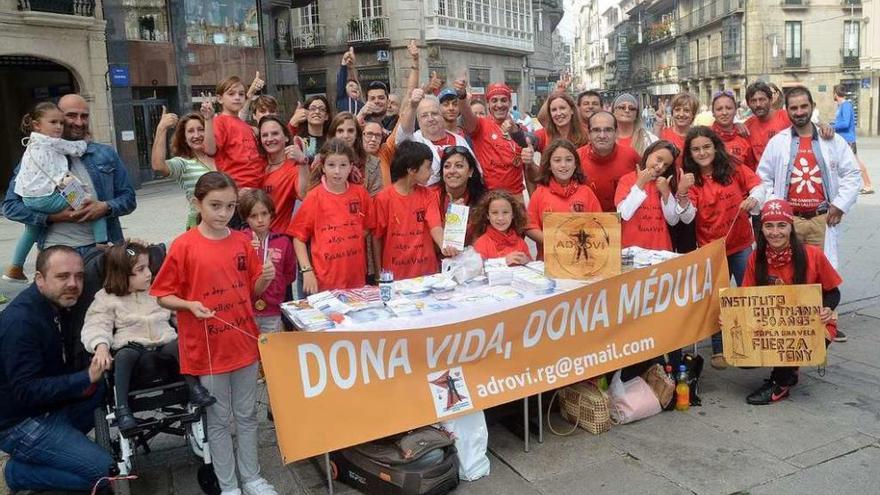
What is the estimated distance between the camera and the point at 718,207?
530 centimetres

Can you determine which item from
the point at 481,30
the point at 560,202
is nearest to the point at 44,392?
the point at 560,202

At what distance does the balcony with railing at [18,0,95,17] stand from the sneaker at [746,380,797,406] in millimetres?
17879

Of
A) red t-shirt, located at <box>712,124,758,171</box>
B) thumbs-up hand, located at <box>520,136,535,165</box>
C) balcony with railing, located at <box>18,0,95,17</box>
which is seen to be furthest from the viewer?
balcony with railing, located at <box>18,0,95,17</box>

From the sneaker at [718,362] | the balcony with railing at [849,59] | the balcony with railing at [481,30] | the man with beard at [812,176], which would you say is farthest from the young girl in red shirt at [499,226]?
the balcony with railing at [849,59]

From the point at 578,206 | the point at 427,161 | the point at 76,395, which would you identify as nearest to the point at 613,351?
the point at 578,206

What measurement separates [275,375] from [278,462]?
3.25ft

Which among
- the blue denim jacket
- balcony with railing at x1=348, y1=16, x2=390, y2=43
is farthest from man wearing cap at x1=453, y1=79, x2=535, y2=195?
balcony with railing at x1=348, y1=16, x2=390, y2=43

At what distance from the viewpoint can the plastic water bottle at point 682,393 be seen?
464cm

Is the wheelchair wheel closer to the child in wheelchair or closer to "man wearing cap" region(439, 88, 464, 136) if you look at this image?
the child in wheelchair

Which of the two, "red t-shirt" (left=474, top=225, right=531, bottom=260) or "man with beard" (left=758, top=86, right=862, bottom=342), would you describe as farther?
"man with beard" (left=758, top=86, right=862, bottom=342)

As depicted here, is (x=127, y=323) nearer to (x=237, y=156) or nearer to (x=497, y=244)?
(x=237, y=156)

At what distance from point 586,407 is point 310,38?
3094 cm

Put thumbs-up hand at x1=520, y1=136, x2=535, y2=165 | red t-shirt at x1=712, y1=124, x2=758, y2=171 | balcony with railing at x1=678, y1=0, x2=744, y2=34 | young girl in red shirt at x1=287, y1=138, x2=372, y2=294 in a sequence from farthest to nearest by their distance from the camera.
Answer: balcony with railing at x1=678, y1=0, x2=744, y2=34 < red t-shirt at x1=712, y1=124, x2=758, y2=171 < thumbs-up hand at x1=520, y1=136, x2=535, y2=165 < young girl in red shirt at x1=287, y1=138, x2=372, y2=294

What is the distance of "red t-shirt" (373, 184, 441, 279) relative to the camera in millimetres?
5000
